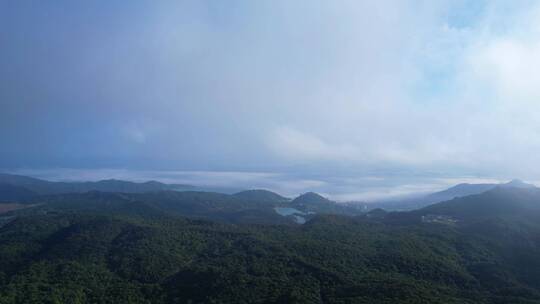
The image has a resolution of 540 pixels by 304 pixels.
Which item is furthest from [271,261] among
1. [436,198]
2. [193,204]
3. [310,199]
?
[436,198]

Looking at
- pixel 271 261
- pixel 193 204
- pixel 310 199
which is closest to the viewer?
pixel 271 261

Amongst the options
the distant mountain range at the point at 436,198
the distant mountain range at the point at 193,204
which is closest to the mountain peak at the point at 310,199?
the distant mountain range at the point at 193,204

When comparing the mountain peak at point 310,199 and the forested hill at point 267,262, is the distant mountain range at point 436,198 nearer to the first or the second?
the mountain peak at point 310,199

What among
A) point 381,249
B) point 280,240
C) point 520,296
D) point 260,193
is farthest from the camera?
point 260,193

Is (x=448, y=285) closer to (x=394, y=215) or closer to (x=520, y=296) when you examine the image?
(x=520, y=296)

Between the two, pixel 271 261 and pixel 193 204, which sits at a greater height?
pixel 193 204

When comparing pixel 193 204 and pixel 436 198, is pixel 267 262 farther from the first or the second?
pixel 436 198

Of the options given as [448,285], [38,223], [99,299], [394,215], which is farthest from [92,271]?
[394,215]
